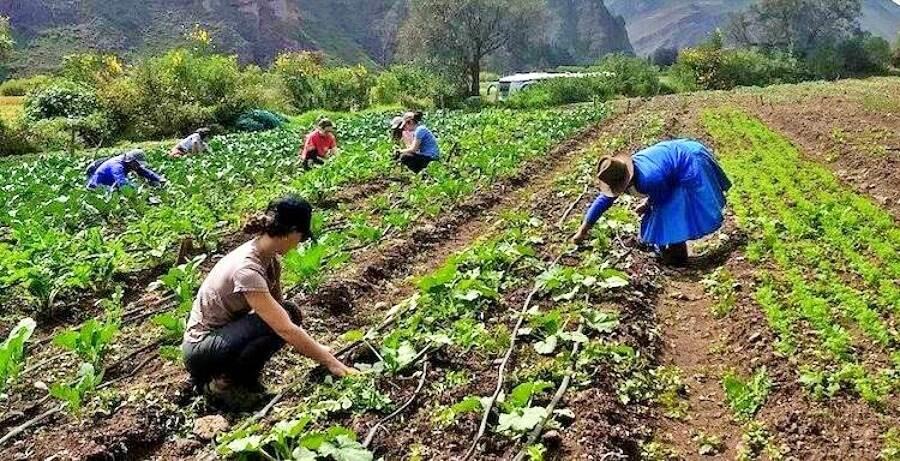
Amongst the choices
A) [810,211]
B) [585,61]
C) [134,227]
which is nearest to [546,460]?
[810,211]

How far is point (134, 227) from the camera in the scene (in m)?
9.91

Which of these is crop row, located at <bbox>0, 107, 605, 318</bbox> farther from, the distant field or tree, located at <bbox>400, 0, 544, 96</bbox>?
tree, located at <bbox>400, 0, 544, 96</bbox>

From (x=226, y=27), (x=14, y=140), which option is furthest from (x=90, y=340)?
(x=226, y=27)

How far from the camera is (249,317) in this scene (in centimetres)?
477

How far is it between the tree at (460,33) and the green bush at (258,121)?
15.1 metres

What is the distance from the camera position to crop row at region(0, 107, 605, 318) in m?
7.91

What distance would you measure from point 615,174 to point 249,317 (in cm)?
348

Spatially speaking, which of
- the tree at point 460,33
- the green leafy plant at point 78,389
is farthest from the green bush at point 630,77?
the green leafy plant at point 78,389

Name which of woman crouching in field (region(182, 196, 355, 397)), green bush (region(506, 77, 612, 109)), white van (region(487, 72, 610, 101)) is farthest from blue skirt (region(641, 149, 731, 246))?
white van (region(487, 72, 610, 101))

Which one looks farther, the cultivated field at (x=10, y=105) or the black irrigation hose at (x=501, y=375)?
the cultivated field at (x=10, y=105)

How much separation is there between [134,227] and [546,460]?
24.4 feet

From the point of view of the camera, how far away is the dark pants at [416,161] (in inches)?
506

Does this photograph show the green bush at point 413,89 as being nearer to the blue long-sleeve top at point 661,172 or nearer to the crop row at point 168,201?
the crop row at point 168,201

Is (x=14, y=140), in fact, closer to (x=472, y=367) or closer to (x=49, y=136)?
(x=49, y=136)
